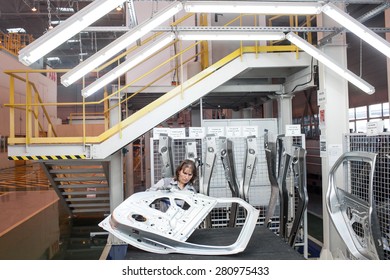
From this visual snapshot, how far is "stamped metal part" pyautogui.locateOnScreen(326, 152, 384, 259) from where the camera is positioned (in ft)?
9.14

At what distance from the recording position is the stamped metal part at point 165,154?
15.4ft

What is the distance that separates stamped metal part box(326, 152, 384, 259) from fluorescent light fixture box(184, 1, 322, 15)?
1.50 m

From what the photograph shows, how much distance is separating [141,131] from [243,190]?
5.89ft

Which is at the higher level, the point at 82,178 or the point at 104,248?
the point at 82,178

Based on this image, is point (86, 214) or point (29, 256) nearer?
point (29, 256)

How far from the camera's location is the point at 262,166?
600 centimetres

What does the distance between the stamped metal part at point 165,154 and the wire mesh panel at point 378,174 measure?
2.42m

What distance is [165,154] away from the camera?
4.69 m

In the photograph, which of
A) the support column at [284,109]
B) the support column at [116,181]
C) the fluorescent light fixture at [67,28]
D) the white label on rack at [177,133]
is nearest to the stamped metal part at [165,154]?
the white label on rack at [177,133]

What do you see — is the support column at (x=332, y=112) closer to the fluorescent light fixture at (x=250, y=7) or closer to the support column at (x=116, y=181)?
the fluorescent light fixture at (x=250, y=7)

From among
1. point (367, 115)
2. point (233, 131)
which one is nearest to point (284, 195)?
point (233, 131)

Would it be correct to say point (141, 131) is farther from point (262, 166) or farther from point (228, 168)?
point (262, 166)
